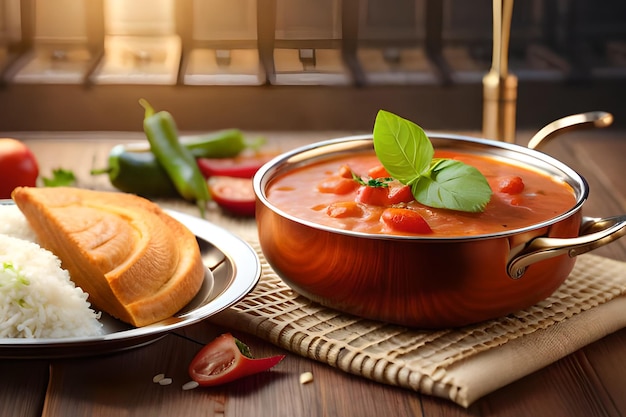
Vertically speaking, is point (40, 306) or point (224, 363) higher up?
point (40, 306)

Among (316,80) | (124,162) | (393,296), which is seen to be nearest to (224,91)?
(316,80)

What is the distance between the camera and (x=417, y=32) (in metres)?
5.35

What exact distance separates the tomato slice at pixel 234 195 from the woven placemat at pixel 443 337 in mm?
682

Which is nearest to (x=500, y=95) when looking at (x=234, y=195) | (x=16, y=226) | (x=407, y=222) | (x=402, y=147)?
(x=234, y=195)

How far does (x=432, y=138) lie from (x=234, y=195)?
731 mm

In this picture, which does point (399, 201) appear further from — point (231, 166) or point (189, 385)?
point (231, 166)

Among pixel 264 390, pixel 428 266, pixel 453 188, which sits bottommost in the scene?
pixel 264 390

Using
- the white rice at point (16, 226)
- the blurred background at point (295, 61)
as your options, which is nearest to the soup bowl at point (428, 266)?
the white rice at point (16, 226)

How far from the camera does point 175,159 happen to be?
2.93 m

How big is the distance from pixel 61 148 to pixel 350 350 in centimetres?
199

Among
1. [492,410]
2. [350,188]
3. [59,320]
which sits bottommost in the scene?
[492,410]

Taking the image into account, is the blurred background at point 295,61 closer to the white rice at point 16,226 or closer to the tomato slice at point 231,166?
the tomato slice at point 231,166

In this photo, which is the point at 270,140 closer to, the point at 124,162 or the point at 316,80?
the point at 124,162

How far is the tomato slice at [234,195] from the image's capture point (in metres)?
2.65
